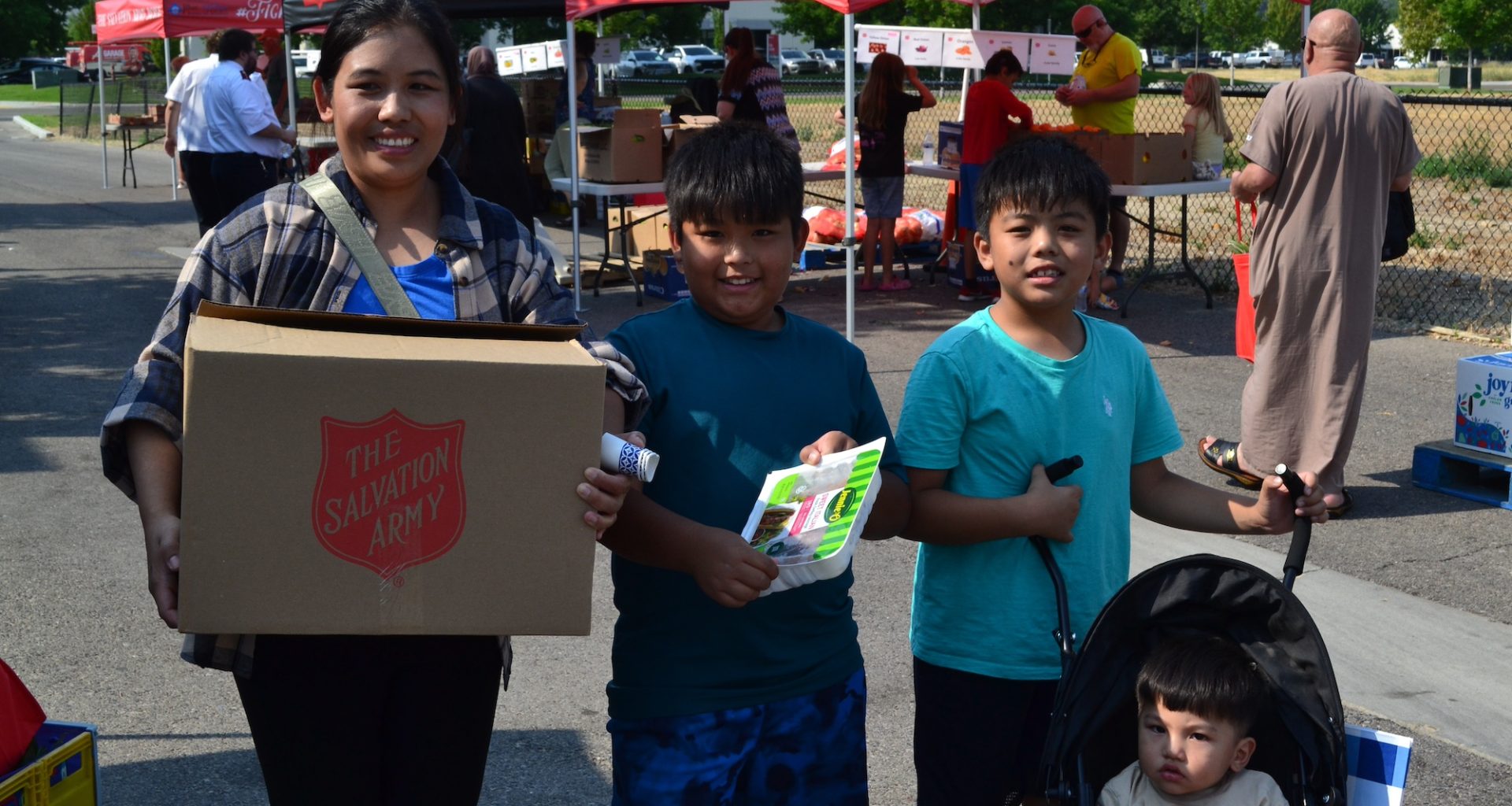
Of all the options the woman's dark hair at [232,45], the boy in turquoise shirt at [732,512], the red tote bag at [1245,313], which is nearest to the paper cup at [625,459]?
the boy in turquoise shirt at [732,512]

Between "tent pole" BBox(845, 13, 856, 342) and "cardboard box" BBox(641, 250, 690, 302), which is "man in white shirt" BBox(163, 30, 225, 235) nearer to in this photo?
"cardboard box" BBox(641, 250, 690, 302)

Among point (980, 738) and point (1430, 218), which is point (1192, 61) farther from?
point (980, 738)

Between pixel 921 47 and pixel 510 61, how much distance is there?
20.6ft

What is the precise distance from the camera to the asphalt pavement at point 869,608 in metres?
3.88

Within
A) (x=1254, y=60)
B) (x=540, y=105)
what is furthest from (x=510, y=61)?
(x=1254, y=60)

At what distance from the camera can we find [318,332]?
1898 millimetres

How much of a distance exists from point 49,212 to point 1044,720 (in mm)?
17968

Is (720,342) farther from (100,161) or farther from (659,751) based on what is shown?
(100,161)

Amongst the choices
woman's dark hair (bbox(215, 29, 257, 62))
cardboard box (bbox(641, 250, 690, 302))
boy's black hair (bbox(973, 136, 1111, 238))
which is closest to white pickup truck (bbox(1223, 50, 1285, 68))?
cardboard box (bbox(641, 250, 690, 302))

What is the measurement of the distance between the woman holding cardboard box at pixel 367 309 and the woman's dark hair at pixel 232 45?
1028 centimetres

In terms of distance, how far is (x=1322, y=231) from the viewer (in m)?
6.08

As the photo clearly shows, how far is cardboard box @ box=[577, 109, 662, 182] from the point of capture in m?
10.9

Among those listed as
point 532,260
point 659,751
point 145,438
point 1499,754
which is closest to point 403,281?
point 532,260

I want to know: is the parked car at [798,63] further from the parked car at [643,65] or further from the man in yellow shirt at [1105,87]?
the man in yellow shirt at [1105,87]
